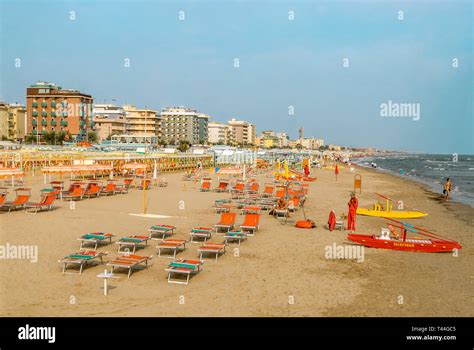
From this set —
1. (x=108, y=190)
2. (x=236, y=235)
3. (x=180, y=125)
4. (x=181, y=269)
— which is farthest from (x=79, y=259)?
(x=180, y=125)

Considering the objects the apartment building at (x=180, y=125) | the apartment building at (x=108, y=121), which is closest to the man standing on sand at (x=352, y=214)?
the apartment building at (x=108, y=121)

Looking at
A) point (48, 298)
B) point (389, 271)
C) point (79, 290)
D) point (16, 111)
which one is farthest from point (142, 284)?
point (16, 111)

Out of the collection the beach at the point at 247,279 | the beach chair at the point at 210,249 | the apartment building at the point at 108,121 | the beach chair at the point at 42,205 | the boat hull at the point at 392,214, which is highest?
the apartment building at the point at 108,121

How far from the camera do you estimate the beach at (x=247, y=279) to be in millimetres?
7250

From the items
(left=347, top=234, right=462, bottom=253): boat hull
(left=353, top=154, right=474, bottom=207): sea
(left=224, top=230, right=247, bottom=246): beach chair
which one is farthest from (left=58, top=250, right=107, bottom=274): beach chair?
(left=353, top=154, right=474, bottom=207): sea

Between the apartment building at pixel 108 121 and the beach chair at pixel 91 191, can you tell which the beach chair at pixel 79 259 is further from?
the apartment building at pixel 108 121

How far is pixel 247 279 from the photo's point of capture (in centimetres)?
891

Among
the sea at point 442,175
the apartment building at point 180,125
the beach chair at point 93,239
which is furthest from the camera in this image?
the apartment building at point 180,125

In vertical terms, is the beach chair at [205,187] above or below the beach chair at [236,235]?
above

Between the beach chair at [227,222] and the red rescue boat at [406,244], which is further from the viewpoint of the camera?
the beach chair at [227,222]

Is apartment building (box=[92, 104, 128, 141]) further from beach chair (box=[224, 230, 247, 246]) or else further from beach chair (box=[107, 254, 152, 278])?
beach chair (box=[107, 254, 152, 278])

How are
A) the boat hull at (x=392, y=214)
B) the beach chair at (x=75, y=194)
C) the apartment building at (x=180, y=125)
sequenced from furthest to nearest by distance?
the apartment building at (x=180, y=125) → the beach chair at (x=75, y=194) → the boat hull at (x=392, y=214)

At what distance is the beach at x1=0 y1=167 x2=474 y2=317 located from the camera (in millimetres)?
7250
